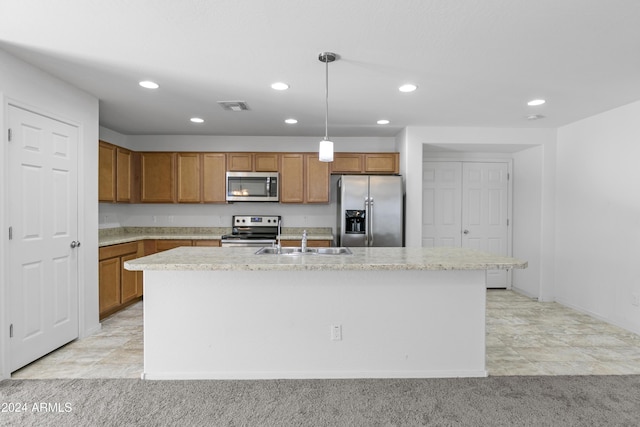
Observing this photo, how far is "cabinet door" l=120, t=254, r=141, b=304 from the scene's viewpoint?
4070mm

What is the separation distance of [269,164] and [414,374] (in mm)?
3403

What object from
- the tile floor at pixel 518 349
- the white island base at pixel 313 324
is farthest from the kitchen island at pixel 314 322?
the tile floor at pixel 518 349

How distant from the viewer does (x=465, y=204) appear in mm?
5293

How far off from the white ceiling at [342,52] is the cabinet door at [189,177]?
1138 millimetres

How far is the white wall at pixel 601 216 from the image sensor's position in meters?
3.56

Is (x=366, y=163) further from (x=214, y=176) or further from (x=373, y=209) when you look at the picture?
(x=214, y=176)

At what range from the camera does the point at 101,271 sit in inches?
144

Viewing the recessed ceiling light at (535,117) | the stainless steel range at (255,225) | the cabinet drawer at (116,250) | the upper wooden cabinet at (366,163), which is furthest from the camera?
the stainless steel range at (255,225)

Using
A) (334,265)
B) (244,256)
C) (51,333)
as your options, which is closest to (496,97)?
(334,265)

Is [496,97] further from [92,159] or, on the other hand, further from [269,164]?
[92,159]

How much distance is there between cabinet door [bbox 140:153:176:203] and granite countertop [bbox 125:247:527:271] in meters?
2.60

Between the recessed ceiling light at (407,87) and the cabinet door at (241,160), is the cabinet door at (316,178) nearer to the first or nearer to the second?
the cabinet door at (241,160)

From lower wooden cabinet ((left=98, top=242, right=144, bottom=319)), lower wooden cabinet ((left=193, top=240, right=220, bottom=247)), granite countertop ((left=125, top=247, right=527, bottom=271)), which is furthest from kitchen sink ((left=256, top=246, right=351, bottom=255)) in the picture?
lower wooden cabinet ((left=98, top=242, right=144, bottom=319))

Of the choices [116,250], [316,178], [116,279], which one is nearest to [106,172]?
[116,250]
